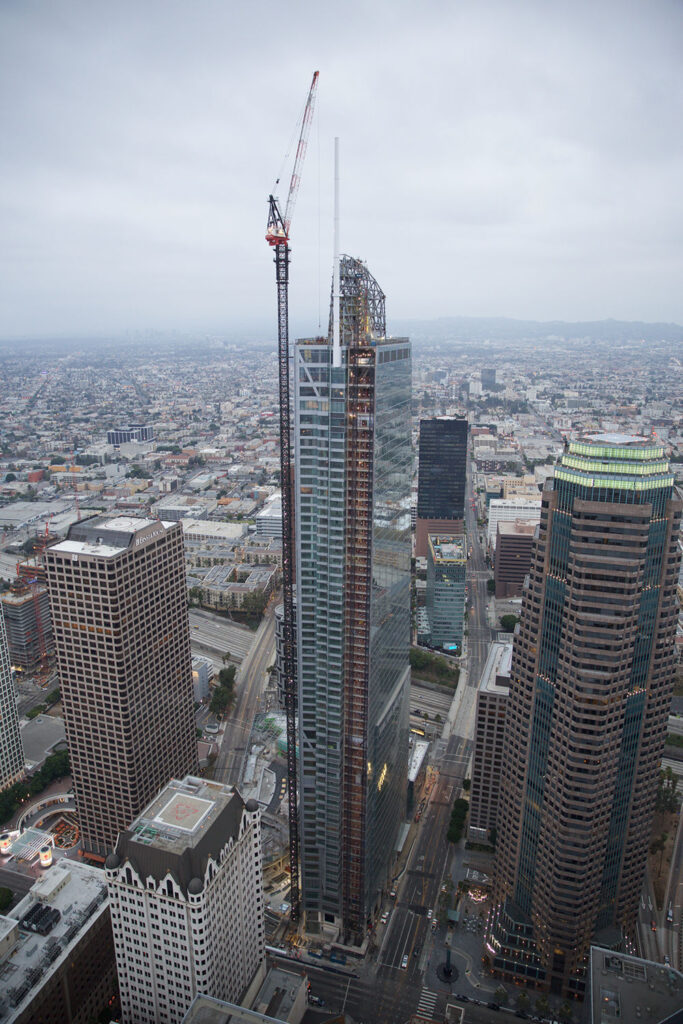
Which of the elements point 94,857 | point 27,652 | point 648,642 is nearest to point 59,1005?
point 94,857

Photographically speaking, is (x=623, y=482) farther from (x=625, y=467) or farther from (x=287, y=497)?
(x=287, y=497)

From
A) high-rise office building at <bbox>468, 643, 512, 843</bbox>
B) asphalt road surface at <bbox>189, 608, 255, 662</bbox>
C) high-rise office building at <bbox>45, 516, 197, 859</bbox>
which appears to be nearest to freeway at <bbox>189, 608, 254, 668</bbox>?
asphalt road surface at <bbox>189, 608, 255, 662</bbox>

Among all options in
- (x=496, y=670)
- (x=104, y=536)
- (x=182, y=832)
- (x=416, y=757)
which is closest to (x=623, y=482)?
(x=496, y=670)

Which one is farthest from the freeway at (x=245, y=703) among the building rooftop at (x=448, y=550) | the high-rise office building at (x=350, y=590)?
the building rooftop at (x=448, y=550)

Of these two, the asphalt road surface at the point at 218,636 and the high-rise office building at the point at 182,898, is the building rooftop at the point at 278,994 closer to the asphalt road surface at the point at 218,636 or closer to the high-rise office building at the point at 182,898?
the high-rise office building at the point at 182,898

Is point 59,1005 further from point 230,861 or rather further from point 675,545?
point 675,545

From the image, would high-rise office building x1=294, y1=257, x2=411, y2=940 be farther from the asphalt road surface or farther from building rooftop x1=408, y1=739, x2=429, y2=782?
the asphalt road surface
